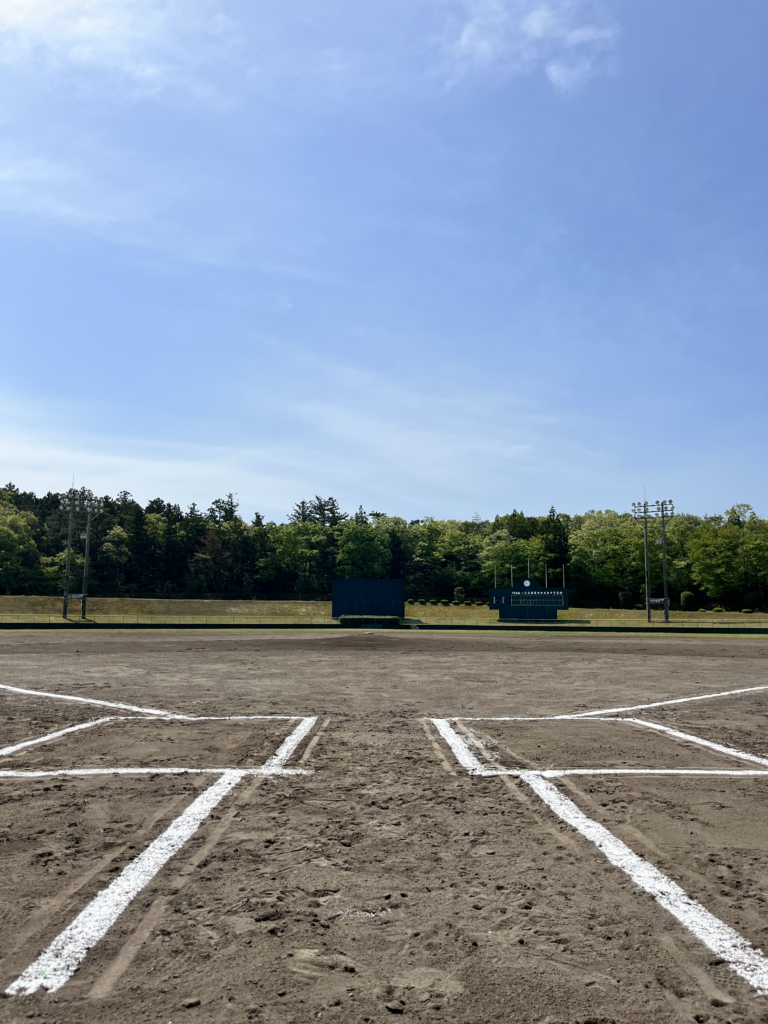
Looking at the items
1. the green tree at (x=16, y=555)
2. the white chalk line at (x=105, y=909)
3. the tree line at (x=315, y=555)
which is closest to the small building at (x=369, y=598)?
the white chalk line at (x=105, y=909)

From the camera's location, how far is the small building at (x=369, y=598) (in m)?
48.8

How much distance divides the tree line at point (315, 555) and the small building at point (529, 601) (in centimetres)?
4389

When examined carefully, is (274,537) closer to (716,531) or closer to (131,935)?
(716,531)

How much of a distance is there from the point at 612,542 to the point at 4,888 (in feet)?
334

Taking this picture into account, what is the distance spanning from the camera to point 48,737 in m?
8.09

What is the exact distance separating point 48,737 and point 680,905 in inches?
293

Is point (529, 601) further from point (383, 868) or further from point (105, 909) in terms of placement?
point (105, 909)

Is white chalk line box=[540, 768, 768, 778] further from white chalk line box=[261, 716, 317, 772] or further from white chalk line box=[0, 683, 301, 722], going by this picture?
white chalk line box=[0, 683, 301, 722]

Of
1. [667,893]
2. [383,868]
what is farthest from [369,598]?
[667,893]

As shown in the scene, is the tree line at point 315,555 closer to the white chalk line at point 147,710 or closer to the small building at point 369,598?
the small building at point 369,598

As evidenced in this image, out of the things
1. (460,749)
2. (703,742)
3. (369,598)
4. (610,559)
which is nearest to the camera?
(460,749)

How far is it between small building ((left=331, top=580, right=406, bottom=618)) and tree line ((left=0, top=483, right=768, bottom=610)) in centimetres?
5084

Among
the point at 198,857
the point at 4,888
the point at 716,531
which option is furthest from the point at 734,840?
the point at 716,531

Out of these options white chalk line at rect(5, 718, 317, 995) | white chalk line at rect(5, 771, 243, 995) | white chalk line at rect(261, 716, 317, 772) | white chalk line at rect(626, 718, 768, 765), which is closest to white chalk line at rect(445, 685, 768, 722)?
white chalk line at rect(626, 718, 768, 765)
